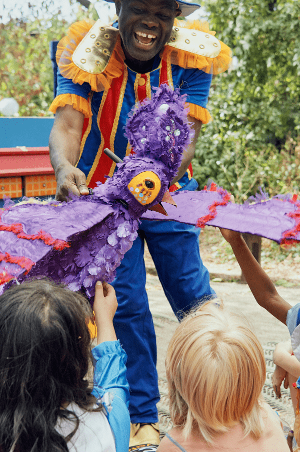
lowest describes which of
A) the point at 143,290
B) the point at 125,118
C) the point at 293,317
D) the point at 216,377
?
the point at 143,290

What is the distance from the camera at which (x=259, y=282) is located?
173 centimetres

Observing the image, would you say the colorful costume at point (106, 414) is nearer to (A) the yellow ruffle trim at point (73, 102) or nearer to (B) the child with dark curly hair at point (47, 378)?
(B) the child with dark curly hair at point (47, 378)

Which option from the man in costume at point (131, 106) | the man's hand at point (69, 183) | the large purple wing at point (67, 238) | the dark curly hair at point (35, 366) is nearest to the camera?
Result: the dark curly hair at point (35, 366)

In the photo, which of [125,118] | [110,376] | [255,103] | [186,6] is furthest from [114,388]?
[255,103]

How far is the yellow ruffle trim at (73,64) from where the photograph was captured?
184cm

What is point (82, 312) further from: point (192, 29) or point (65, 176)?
point (192, 29)

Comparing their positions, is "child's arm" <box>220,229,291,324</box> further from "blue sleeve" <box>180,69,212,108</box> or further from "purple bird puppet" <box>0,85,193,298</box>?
"blue sleeve" <box>180,69,212,108</box>

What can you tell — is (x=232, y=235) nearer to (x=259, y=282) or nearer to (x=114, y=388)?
(x=259, y=282)

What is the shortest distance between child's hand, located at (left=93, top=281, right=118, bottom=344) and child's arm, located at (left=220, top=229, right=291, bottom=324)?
46cm

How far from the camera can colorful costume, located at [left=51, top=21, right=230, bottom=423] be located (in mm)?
1854

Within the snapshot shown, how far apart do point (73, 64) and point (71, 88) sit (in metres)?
0.08

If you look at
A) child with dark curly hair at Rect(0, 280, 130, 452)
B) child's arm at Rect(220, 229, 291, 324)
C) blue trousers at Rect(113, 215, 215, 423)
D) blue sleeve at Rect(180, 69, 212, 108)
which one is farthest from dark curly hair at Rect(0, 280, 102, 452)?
blue sleeve at Rect(180, 69, 212, 108)

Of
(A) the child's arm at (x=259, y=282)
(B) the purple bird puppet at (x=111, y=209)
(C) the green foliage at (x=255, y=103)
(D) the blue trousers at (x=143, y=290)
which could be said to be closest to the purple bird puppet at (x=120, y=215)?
(B) the purple bird puppet at (x=111, y=209)

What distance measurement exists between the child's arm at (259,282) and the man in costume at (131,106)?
1.11 ft
